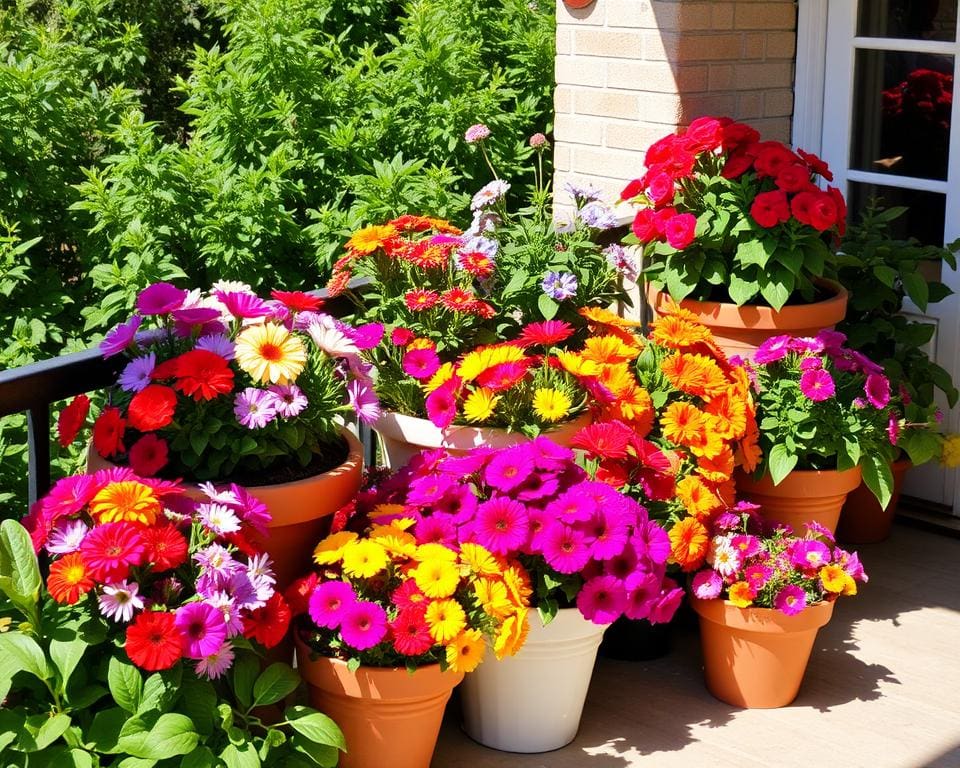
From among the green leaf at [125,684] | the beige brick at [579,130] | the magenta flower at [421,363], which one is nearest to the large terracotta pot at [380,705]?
the green leaf at [125,684]

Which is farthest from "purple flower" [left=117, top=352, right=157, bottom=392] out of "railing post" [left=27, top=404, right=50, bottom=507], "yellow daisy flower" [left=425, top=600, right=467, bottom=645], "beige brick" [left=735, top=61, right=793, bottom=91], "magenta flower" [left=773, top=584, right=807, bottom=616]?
"beige brick" [left=735, top=61, right=793, bottom=91]

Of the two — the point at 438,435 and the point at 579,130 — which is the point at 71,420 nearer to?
the point at 438,435

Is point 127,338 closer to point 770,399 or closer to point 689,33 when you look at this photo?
point 770,399

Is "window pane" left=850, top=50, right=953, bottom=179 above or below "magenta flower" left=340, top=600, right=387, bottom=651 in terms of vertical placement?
above

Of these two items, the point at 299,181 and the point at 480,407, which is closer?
the point at 480,407

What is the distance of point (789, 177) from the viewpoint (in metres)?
3.38

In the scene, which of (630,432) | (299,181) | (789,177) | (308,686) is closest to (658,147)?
(789,177)

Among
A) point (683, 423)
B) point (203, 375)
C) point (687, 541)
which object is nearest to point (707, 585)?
point (687, 541)

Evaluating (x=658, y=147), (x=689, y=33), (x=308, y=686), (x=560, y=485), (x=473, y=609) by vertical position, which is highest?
(x=689, y=33)

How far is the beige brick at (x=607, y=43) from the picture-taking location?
3916 millimetres

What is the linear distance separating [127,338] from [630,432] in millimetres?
1069

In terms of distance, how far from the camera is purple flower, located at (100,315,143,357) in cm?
252

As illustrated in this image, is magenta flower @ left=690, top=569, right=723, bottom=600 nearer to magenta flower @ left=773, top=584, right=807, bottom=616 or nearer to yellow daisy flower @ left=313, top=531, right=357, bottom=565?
magenta flower @ left=773, top=584, right=807, bottom=616

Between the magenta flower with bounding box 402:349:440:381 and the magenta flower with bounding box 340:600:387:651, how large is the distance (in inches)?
24.1
